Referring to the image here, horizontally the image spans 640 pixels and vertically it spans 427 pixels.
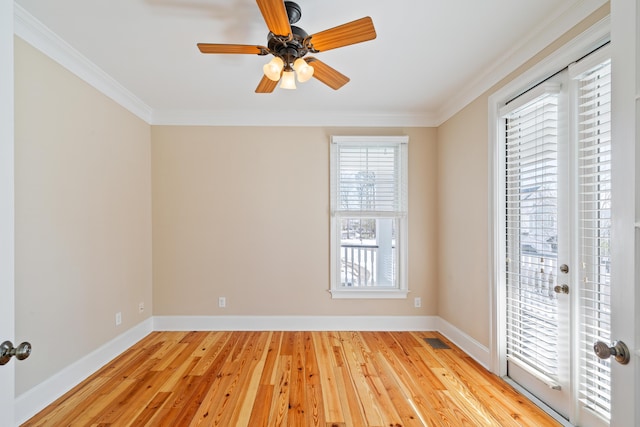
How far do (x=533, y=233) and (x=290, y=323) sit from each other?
265 cm

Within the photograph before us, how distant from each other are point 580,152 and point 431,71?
4.39ft

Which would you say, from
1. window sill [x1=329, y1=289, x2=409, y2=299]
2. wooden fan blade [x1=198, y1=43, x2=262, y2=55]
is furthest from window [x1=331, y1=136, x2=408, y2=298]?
wooden fan blade [x1=198, y1=43, x2=262, y2=55]

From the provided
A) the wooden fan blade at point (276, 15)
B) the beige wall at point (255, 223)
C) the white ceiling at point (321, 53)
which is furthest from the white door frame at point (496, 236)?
the wooden fan blade at point (276, 15)

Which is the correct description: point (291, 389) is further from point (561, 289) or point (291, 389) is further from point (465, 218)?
point (465, 218)

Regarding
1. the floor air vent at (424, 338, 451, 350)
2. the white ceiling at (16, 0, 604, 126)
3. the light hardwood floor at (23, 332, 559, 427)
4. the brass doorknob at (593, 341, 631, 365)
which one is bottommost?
the floor air vent at (424, 338, 451, 350)

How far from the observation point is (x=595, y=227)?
168 centimetres

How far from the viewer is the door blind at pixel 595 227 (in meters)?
1.62

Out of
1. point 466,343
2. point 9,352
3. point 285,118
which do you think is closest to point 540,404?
point 466,343

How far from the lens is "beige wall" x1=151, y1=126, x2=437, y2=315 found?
349cm

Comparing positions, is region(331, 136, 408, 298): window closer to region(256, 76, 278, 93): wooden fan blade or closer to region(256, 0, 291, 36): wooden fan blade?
region(256, 76, 278, 93): wooden fan blade

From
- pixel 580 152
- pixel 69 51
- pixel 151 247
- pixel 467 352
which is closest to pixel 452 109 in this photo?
pixel 580 152

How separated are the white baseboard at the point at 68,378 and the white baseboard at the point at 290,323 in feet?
1.49

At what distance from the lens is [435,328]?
3.51 meters

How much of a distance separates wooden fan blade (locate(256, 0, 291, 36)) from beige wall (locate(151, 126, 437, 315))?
192 cm
